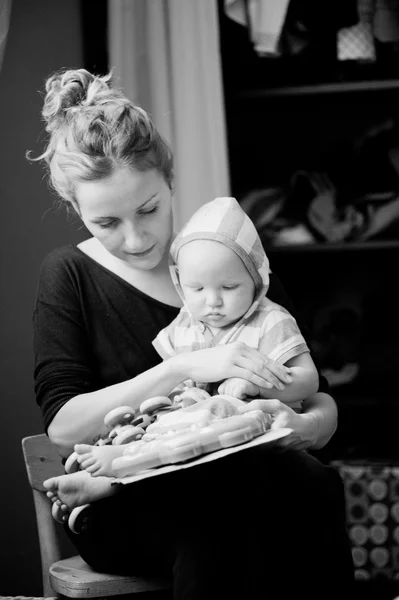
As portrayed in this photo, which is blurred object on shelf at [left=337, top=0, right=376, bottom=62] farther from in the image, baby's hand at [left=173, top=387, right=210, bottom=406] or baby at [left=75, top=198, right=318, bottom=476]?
baby's hand at [left=173, top=387, right=210, bottom=406]

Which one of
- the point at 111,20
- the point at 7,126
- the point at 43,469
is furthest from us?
the point at 111,20

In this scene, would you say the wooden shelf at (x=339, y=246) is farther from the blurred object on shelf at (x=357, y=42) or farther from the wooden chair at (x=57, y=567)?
the wooden chair at (x=57, y=567)

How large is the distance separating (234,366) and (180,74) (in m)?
1.51

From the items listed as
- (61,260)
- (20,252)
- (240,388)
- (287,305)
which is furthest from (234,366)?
(20,252)

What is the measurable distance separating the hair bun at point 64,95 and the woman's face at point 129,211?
17 cm

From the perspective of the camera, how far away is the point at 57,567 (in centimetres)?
181

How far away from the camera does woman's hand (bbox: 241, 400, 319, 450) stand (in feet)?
5.08

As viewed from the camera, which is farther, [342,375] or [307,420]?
[342,375]

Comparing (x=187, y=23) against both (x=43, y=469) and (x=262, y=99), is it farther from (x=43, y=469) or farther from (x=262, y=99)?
(x=43, y=469)

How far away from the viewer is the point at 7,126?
258 centimetres

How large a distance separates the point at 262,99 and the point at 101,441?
206cm

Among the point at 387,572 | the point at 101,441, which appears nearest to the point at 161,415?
the point at 101,441

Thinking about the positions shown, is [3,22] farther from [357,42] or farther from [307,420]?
[357,42]

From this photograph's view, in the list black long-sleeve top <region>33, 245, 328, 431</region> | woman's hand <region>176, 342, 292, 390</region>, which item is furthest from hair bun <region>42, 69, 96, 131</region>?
woman's hand <region>176, 342, 292, 390</region>
